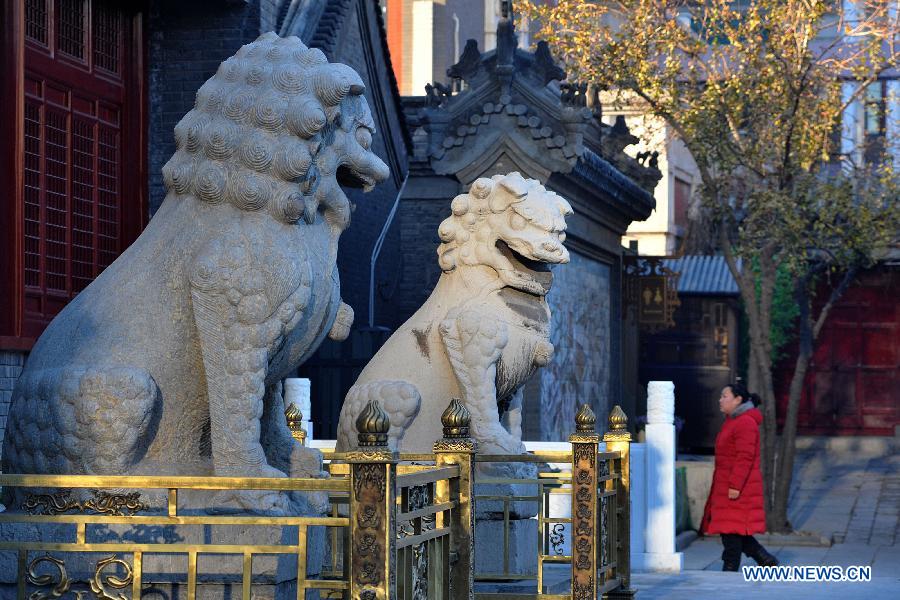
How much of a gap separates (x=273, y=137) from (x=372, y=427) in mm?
1537

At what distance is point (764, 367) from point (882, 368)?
10.3 meters

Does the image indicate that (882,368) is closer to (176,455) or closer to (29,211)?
(29,211)

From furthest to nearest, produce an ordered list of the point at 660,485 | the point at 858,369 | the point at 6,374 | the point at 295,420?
1. the point at 858,369
2. the point at 660,485
3. the point at 6,374
4. the point at 295,420

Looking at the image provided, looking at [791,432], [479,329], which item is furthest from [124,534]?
[791,432]

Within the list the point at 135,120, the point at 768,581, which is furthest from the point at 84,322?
the point at 768,581

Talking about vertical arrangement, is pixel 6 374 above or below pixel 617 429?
above

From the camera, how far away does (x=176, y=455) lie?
5211 millimetres

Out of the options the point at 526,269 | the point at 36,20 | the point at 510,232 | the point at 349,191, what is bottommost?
the point at 526,269

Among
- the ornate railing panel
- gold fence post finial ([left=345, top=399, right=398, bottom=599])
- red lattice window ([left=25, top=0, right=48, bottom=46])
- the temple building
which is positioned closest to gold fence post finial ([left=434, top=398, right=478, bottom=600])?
the ornate railing panel

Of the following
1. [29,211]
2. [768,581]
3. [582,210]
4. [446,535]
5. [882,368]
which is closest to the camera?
[446,535]

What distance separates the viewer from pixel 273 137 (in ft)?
17.1

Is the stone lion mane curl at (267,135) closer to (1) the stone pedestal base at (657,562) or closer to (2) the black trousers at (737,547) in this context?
(1) the stone pedestal base at (657,562)

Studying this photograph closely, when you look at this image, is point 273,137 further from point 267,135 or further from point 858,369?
point 858,369

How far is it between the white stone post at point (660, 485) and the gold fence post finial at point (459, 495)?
5903mm
